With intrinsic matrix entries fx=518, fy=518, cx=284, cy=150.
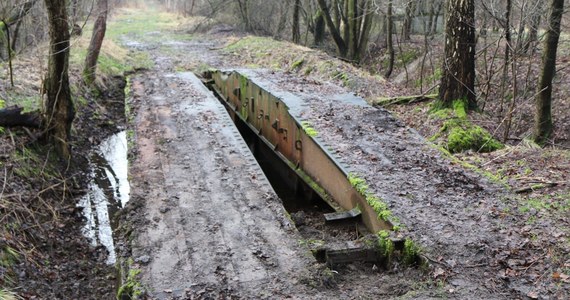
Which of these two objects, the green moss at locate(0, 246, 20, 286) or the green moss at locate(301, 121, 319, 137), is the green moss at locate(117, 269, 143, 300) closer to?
the green moss at locate(0, 246, 20, 286)

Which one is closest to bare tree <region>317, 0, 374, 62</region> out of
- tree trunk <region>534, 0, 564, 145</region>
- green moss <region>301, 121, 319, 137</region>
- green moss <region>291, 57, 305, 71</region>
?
green moss <region>291, 57, 305, 71</region>

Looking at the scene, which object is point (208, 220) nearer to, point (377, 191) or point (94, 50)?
point (377, 191)

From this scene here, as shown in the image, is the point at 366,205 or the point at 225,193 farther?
the point at 225,193

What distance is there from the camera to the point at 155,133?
34.3 ft

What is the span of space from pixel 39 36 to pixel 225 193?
1058cm

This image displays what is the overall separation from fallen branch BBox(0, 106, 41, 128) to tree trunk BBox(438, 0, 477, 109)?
294 inches

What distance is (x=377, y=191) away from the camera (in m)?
6.98

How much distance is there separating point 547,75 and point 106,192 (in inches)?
389

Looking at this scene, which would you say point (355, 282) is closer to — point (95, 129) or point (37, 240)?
point (37, 240)

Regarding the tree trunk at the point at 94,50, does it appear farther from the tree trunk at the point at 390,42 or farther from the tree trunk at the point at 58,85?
the tree trunk at the point at 390,42

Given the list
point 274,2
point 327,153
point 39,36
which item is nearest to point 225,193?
point 327,153

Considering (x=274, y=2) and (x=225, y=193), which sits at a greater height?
(x=274, y=2)

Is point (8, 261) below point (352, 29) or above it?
below

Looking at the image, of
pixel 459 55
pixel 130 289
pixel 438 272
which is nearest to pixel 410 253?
pixel 438 272
